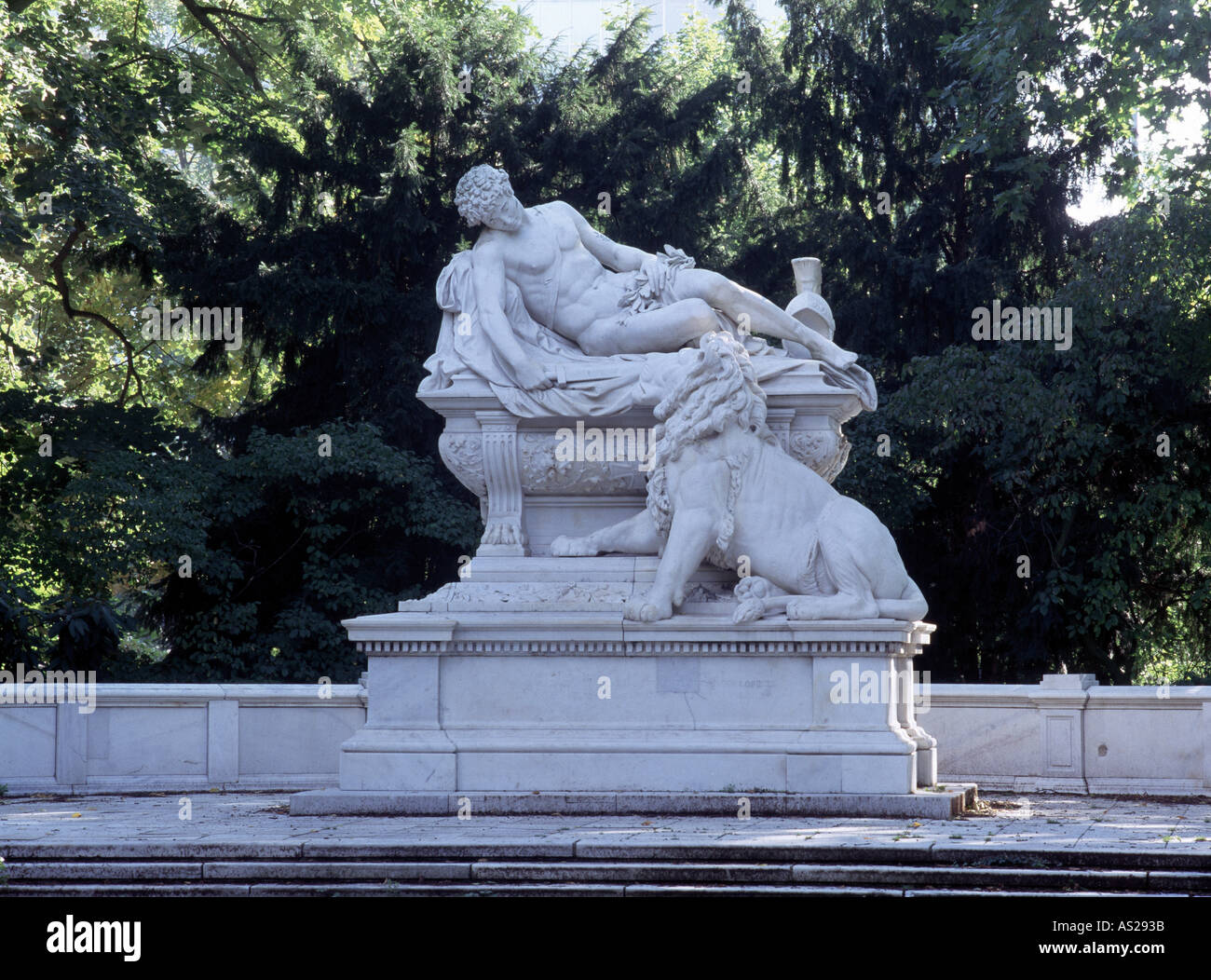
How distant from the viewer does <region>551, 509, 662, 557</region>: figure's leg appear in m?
9.61

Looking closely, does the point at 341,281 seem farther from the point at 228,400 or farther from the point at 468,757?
the point at 468,757

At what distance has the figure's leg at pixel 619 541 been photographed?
9609 millimetres

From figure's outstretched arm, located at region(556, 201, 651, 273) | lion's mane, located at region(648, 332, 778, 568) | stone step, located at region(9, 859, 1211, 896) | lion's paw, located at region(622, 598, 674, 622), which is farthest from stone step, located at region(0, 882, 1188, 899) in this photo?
figure's outstretched arm, located at region(556, 201, 651, 273)

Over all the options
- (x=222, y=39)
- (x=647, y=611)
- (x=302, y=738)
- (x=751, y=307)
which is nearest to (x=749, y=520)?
(x=647, y=611)

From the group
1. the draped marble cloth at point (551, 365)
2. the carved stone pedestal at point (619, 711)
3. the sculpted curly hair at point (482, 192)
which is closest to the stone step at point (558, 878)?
the carved stone pedestal at point (619, 711)

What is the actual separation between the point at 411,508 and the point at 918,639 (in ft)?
34.6

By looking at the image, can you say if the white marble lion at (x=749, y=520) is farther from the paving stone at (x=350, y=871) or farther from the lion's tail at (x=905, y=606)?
the paving stone at (x=350, y=871)

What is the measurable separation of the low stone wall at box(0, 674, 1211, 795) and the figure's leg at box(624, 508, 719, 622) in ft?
9.52

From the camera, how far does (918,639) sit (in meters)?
9.51

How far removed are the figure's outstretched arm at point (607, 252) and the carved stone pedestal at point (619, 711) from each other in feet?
8.41

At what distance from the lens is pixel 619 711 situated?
915 centimetres

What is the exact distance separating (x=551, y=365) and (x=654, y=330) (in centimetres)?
76

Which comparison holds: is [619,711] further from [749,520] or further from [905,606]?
[905,606]

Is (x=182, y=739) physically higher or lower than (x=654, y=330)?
lower
